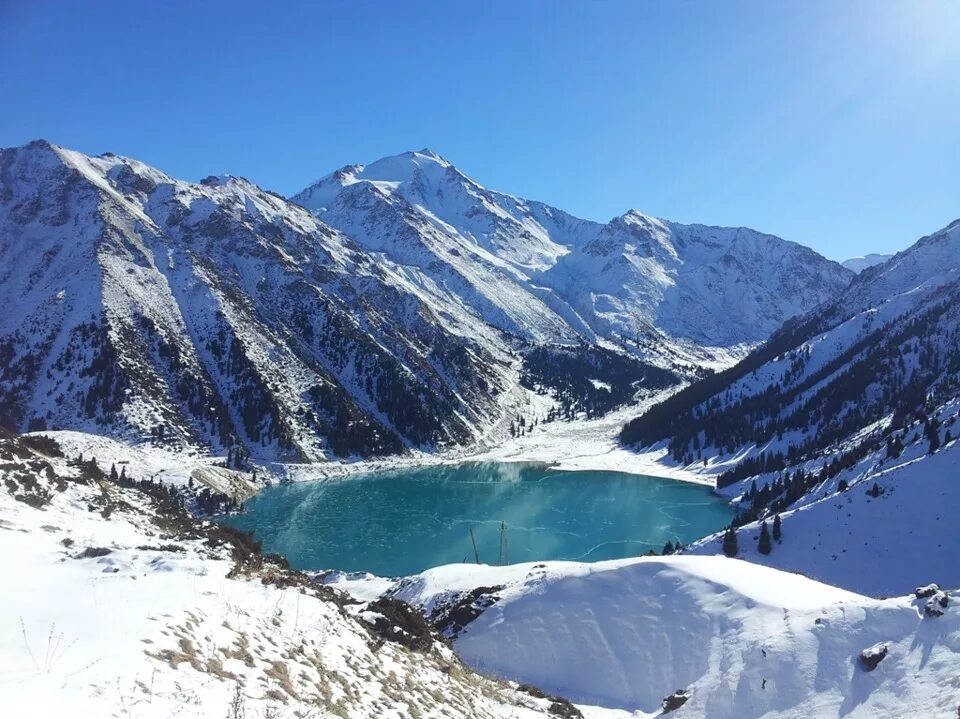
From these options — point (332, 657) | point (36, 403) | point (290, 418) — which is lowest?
point (332, 657)

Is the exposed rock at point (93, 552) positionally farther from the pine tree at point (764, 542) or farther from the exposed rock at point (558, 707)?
the pine tree at point (764, 542)

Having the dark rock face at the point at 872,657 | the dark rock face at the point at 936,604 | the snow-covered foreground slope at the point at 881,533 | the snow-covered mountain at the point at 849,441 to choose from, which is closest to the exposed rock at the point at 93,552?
the dark rock face at the point at 872,657

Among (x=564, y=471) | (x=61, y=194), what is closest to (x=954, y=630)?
(x=564, y=471)

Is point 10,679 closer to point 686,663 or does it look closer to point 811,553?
point 686,663

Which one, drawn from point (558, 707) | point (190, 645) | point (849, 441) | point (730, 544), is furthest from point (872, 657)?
point (849, 441)

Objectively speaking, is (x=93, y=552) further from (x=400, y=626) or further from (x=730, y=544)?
(x=730, y=544)
